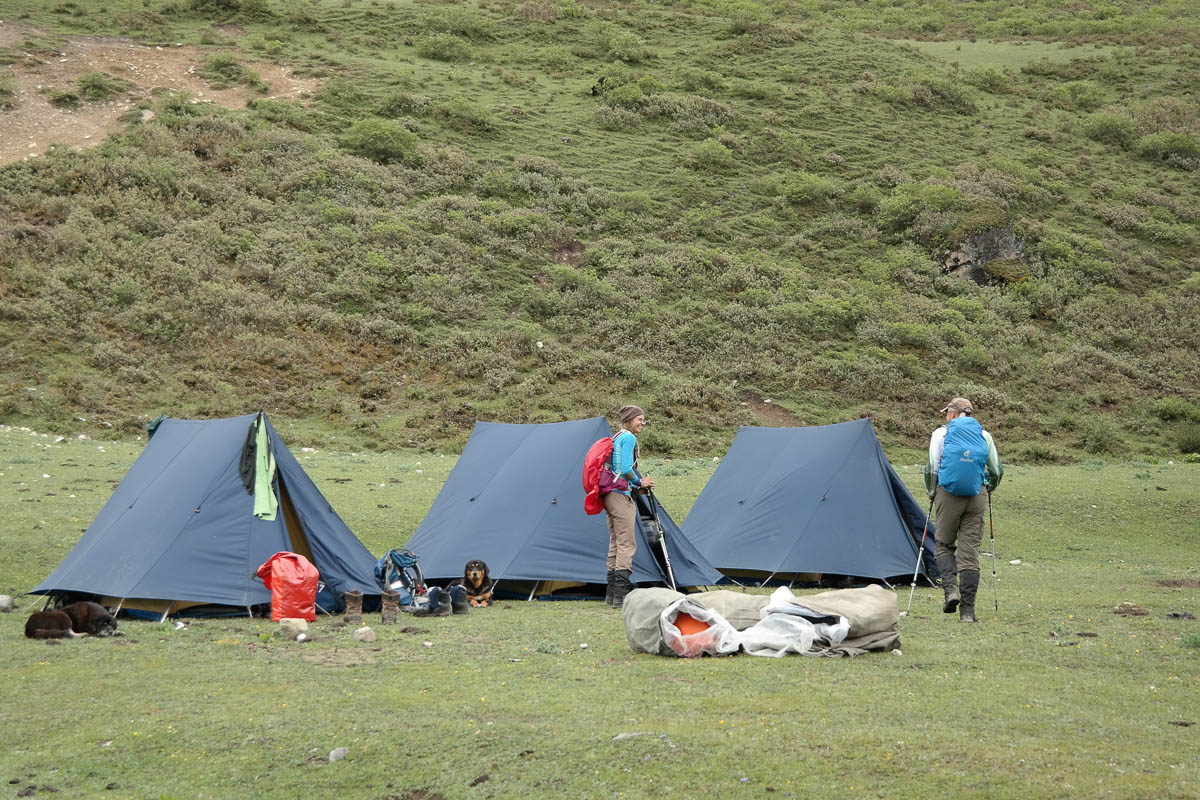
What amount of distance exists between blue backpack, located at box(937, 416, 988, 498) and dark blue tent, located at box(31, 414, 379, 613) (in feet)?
20.2

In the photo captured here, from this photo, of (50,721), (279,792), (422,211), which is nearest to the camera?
(279,792)

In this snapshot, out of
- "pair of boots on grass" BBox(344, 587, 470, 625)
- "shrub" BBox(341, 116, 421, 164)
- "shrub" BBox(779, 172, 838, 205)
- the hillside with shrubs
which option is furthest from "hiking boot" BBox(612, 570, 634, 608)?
"shrub" BBox(779, 172, 838, 205)

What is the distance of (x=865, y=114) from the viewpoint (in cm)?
5631

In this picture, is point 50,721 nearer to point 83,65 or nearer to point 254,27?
point 83,65

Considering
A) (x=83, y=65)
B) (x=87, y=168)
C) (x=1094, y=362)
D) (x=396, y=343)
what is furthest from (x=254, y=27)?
(x=1094, y=362)

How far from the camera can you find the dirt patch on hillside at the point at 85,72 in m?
39.9

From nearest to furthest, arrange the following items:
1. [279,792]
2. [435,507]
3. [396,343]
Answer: [279,792]
[435,507]
[396,343]

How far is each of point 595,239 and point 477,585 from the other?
30.9 metres

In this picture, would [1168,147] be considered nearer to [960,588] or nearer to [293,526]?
[960,588]

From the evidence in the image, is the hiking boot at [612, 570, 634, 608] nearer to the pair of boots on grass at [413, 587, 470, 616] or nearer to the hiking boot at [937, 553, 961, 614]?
the pair of boots on grass at [413, 587, 470, 616]

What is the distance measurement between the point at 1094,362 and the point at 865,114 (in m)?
24.8

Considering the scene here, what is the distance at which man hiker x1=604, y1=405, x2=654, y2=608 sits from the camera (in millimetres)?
11141

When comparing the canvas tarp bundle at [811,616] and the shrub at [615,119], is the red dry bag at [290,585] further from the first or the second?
the shrub at [615,119]

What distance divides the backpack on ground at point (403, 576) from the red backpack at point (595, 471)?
2.02 metres
